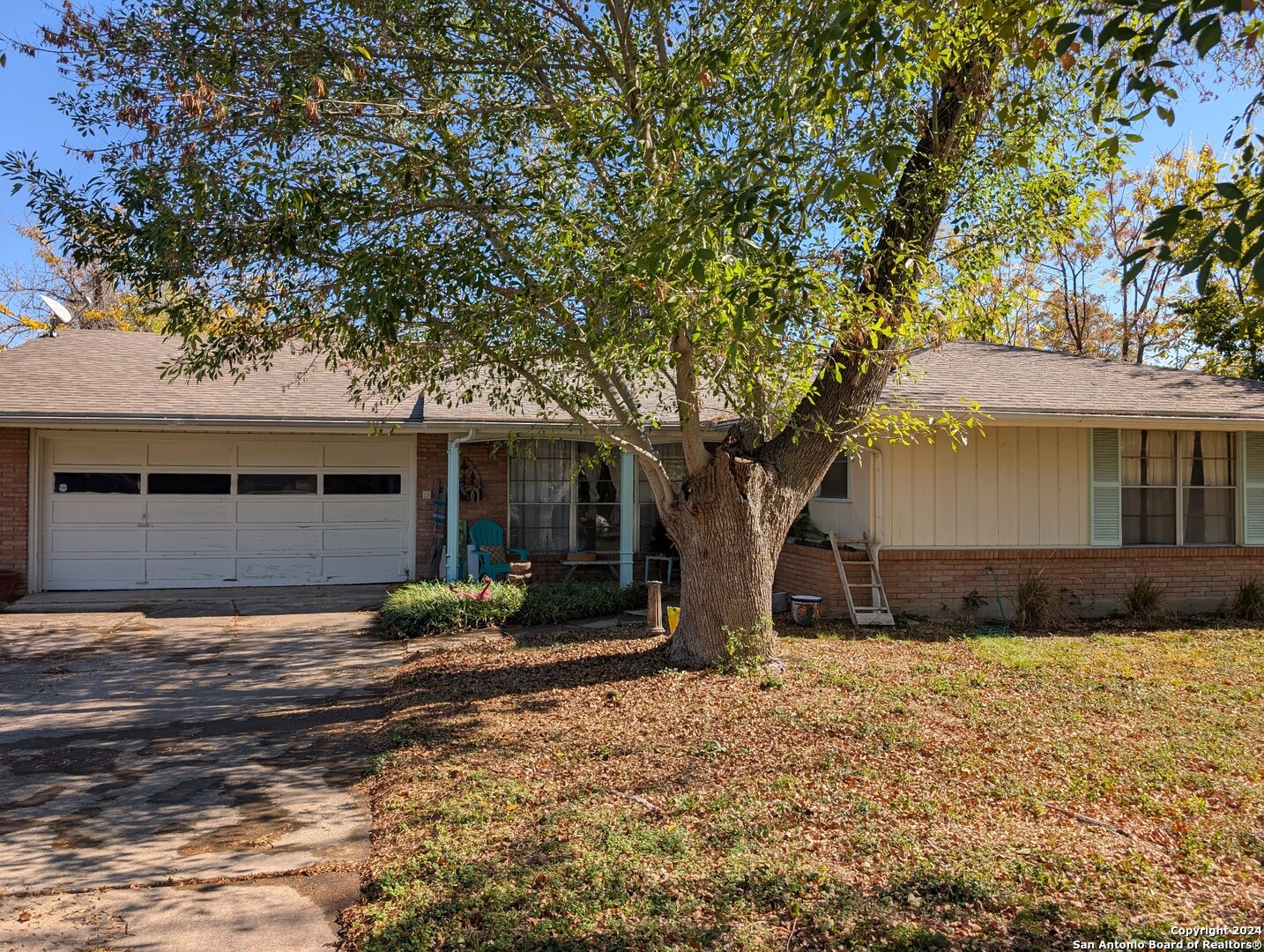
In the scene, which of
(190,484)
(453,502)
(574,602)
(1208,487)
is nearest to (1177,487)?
(1208,487)

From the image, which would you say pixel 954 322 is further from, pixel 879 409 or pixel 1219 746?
pixel 1219 746

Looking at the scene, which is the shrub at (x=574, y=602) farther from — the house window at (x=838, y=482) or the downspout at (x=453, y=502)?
the house window at (x=838, y=482)

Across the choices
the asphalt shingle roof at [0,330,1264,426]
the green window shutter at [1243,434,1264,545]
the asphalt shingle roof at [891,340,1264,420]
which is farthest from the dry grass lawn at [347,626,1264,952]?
the green window shutter at [1243,434,1264,545]

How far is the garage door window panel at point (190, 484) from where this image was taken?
1357 cm

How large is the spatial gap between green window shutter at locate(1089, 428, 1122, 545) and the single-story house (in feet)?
0.08

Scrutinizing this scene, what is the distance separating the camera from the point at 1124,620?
11.4 m

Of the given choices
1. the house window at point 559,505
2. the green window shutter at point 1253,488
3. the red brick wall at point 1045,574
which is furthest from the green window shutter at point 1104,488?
the house window at point 559,505

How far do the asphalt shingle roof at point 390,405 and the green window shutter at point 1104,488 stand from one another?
528 mm

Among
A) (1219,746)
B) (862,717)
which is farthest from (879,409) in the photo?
(1219,746)

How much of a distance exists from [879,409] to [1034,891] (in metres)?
4.35

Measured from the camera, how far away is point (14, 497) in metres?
12.8

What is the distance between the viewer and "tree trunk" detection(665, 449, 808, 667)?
782 centimetres

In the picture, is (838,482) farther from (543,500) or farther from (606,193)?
(606,193)

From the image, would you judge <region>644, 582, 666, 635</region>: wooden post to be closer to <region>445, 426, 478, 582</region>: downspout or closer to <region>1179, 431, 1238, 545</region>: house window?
<region>445, 426, 478, 582</region>: downspout
